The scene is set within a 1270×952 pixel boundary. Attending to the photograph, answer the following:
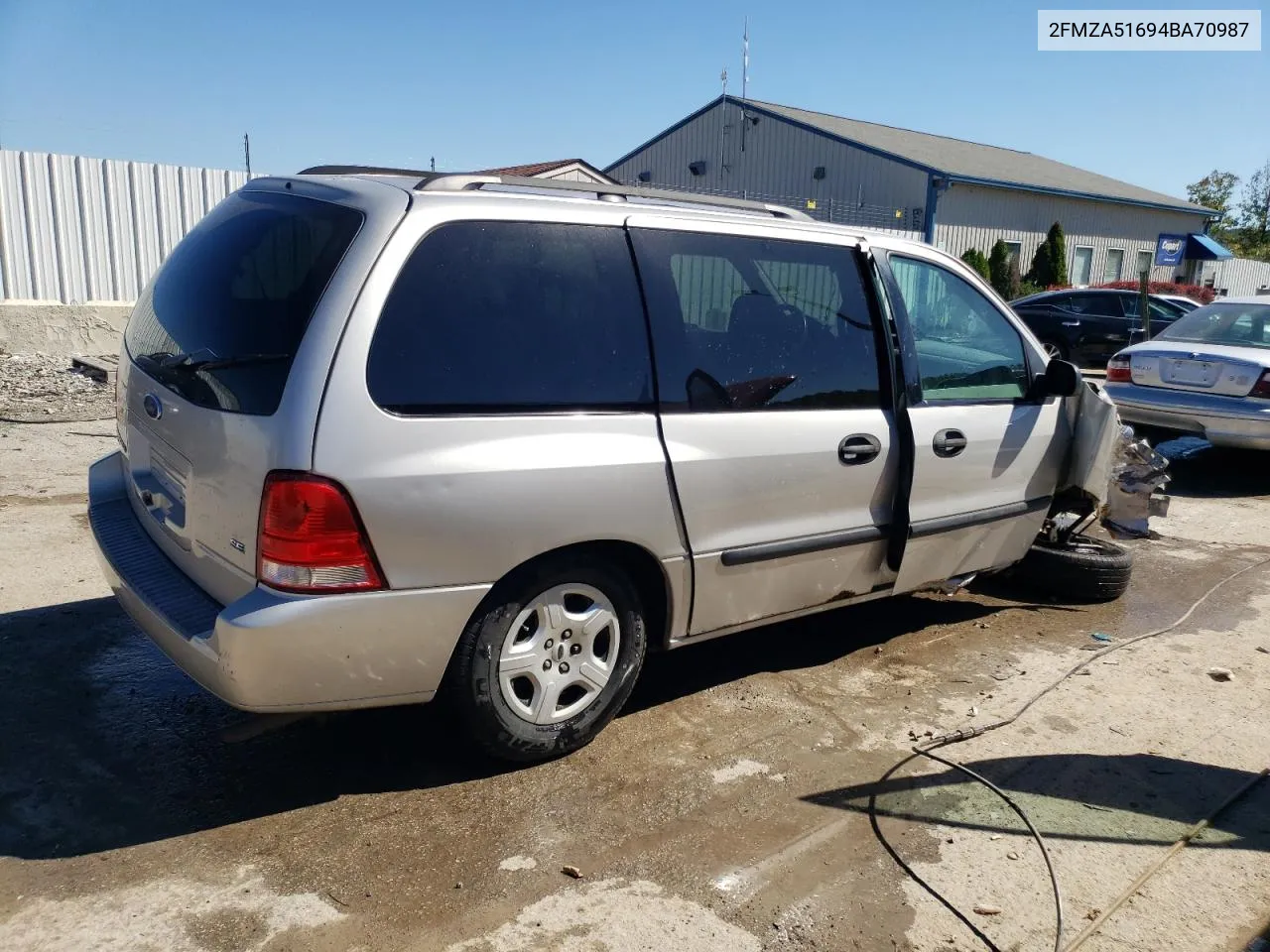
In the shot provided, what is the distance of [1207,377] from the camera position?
8711 mm

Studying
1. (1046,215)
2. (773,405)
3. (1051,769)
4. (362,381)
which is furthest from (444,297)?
(1046,215)

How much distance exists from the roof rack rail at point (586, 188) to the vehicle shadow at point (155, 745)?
1.72 metres

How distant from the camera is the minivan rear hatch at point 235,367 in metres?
2.83

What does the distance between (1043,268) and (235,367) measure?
32954 millimetres

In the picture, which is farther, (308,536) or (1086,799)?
(1086,799)

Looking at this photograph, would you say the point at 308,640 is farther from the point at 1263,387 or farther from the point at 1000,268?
the point at 1000,268

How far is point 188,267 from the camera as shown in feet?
11.5

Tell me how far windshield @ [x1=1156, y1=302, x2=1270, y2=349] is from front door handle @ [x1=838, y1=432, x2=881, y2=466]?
267 inches

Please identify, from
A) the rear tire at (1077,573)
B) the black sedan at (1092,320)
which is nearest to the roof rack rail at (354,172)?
the rear tire at (1077,573)

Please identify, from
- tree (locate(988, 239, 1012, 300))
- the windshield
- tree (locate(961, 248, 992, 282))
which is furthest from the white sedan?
tree (locate(988, 239, 1012, 300))

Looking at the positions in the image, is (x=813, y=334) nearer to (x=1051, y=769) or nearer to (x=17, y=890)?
(x=1051, y=769)

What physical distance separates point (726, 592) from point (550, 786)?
93 centimetres

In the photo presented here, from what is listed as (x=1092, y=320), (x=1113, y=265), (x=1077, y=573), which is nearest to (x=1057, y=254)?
(x=1113, y=265)

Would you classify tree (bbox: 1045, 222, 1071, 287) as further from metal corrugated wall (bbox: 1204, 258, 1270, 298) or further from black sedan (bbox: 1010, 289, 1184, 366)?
black sedan (bbox: 1010, 289, 1184, 366)
